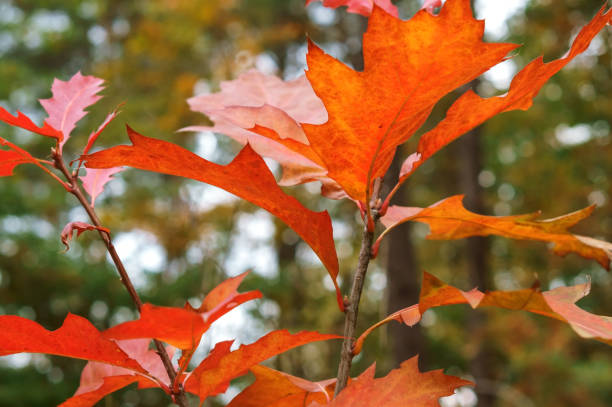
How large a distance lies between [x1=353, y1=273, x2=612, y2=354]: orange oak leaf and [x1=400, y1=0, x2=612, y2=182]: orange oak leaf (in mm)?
113

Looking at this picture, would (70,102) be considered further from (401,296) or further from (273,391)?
(401,296)

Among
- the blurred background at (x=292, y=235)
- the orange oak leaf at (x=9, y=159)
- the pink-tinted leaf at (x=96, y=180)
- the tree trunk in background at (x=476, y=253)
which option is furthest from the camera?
the tree trunk in background at (x=476, y=253)

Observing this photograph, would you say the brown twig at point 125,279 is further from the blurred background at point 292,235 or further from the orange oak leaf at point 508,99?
the blurred background at point 292,235

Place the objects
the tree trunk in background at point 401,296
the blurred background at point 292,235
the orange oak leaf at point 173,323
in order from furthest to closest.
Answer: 1. the blurred background at point 292,235
2. the tree trunk in background at point 401,296
3. the orange oak leaf at point 173,323

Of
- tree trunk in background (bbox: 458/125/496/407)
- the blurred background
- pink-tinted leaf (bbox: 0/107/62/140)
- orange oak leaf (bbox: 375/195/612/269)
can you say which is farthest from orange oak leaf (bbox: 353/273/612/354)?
tree trunk in background (bbox: 458/125/496/407)

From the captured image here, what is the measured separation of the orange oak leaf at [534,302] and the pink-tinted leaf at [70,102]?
1.08ft

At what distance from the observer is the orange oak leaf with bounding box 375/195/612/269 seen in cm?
44

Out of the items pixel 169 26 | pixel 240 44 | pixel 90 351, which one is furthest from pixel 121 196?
pixel 90 351

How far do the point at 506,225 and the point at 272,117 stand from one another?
0.72 ft

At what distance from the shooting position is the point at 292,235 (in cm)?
646

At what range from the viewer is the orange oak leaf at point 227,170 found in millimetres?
419

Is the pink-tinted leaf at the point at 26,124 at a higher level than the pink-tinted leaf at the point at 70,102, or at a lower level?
lower

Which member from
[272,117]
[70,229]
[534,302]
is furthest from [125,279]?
[534,302]

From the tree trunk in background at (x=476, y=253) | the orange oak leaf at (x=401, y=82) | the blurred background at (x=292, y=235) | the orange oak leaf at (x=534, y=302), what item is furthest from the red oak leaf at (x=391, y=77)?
the tree trunk in background at (x=476, y=253)
